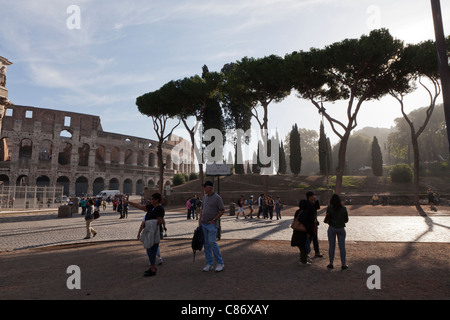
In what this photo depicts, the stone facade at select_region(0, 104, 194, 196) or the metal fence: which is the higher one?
the stone facade at select_region(0, 104, 194, 196)

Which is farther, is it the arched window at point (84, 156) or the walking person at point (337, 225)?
the arched window at point (84, 156)

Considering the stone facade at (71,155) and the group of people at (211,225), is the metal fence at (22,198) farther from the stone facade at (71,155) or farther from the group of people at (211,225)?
Answer: the group of people at (211,225)

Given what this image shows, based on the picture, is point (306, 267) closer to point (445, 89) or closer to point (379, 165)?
point (445, 89)

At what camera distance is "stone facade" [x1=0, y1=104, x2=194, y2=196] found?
132 feet

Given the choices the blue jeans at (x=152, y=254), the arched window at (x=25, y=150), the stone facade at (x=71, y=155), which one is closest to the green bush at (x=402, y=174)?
the stone facade at (x=71, y=155)

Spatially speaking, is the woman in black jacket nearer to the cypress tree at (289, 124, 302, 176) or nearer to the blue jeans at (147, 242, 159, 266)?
the blue jeans at (147, 242, 159, 266)

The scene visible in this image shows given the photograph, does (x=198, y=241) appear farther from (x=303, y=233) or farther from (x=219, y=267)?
(x=303, y=233)

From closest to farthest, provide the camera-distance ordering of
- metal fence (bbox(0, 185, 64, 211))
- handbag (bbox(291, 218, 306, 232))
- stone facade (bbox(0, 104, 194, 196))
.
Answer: handbag (bbox(291, 218, 306, 232)), metal fence (bbox(0, 185, 64, 211)), stone facade (bbox(0, 104, 194, 196))

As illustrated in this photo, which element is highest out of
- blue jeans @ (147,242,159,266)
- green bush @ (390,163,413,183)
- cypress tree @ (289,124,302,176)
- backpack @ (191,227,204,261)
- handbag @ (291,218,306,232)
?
cypress tree @ (289,124,302,176)

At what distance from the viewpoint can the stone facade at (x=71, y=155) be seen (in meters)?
40.3

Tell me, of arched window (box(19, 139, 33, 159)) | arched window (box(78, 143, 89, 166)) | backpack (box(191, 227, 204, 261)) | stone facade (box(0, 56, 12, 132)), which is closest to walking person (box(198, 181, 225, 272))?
backpack (box(191, 227, 204, 261))
